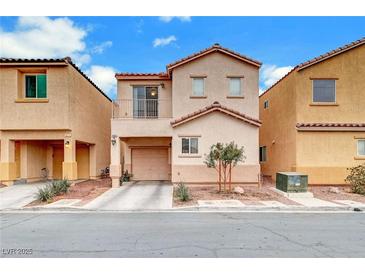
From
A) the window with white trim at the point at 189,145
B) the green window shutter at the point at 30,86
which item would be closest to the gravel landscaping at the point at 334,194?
the window with white trim at the point at 189,145

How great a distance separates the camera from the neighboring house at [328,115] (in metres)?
15.9

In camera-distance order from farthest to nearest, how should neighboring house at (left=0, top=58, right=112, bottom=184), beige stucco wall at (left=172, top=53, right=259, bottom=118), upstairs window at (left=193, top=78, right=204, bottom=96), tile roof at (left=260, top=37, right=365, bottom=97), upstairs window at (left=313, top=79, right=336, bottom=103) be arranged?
upstairs window at (left=193, top=78, right=204, bottom=96), beige stucco wall at (left=172, top=53, right=259, bottom=118), upstairs window at (left=313, top=79, right=336, bottom=103), tile roof at (left=260, top=37, right=365, bottom=97), neighboring house at (left=0, top=58, right=112, bottom=184)

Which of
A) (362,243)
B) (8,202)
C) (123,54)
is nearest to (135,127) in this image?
(8,202)

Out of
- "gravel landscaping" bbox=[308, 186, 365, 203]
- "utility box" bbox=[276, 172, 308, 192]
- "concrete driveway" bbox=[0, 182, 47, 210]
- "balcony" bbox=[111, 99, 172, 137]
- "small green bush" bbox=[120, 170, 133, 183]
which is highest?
"balcony" bbox=[111, 99, 172, 137]

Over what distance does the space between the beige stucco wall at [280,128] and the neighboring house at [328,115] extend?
68 mm

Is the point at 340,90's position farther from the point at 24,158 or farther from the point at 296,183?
the point at 24,158

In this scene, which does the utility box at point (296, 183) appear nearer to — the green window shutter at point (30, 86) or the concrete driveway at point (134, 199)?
the concrete driveway at point (134, 199)

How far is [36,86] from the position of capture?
15961 millimetres

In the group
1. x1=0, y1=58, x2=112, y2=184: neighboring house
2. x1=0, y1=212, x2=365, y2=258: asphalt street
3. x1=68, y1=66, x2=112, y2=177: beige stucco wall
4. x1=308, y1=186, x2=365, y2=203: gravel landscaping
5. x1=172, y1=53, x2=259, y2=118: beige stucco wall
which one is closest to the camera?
x1=0, y1=212, x2=365, y2=258: asphalt street

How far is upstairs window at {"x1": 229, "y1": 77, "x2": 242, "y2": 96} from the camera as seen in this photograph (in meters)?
17.2

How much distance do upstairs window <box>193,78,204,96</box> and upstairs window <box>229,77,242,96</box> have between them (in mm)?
1785

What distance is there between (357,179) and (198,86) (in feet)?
33.6

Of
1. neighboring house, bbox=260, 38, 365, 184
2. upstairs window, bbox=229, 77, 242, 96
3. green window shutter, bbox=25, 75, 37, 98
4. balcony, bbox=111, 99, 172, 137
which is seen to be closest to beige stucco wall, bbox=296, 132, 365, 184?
neighboring house, bbox=260, 38, 365, 184

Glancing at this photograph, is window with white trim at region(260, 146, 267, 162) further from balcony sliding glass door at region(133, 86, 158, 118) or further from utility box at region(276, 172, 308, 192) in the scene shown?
balcony sliding glass door at region(133, 86, 158, 118)
